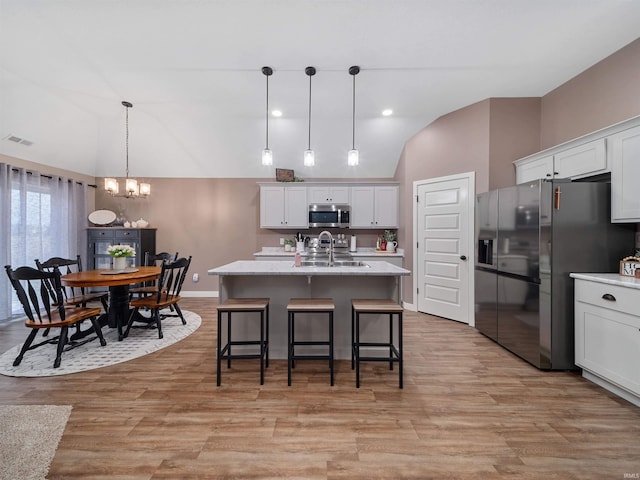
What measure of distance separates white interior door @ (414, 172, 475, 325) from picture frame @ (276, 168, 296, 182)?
2.24m

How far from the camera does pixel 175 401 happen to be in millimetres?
2170

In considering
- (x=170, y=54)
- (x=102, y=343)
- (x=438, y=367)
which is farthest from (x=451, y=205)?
(x=102, y=343)

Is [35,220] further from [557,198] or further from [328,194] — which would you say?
[557,198]

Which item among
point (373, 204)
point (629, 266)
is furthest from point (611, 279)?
point (373, 204)

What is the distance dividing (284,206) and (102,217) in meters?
3.34

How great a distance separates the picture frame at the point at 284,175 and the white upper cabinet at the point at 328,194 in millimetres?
425

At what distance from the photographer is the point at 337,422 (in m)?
1.93

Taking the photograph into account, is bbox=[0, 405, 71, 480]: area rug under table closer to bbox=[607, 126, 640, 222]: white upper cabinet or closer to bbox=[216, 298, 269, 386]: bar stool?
bbox=[216, 298, 269, 386]: bar stool

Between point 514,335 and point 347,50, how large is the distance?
3321 mm

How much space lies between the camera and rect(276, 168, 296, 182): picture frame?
211 inches

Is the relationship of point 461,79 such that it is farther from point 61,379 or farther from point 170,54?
point 61,379

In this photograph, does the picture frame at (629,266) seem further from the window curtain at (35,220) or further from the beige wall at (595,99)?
the window curtain at (35,220)

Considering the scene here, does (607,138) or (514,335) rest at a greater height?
(607,138)

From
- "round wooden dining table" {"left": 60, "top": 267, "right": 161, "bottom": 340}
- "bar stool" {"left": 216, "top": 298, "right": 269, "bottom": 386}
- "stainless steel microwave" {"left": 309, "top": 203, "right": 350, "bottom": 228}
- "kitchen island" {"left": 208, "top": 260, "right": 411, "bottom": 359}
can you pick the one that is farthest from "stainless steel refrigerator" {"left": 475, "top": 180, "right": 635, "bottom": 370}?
"round wooden dining table" {"left": 60, "top": 267, "right": 161, "bottom": 340}
